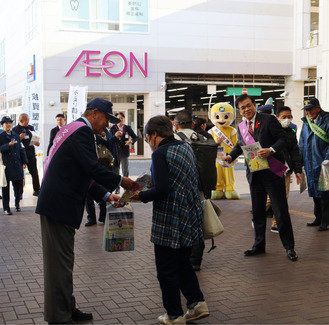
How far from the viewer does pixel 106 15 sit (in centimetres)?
2473

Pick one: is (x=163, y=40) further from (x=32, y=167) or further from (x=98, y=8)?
(x=32, y=167)

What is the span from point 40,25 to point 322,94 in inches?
624

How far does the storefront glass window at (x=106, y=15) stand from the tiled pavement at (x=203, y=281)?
17899 millimetres

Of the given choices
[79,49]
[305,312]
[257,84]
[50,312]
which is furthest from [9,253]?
[257,84]

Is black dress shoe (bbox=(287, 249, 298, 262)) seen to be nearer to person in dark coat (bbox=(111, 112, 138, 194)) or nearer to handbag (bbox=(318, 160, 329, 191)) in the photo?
handbag (bbox=(318, 160, 329, 191))

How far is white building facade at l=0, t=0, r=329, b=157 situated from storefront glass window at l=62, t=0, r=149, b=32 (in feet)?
0.16

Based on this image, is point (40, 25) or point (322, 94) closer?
point (322, 94)

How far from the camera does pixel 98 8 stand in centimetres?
2461

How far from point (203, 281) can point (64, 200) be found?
7.23 ft

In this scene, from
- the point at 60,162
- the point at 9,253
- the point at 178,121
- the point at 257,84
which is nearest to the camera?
the point at 60,162

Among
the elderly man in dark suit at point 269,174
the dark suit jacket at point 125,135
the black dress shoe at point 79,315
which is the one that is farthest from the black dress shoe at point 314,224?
the dark suit jacket at point 125,135

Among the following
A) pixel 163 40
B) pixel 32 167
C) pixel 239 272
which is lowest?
pixel 239 272

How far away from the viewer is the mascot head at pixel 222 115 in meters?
11.8

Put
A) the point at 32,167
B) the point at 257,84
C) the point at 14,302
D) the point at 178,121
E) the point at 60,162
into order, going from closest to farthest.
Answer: the point at 60,162 → the point at 14,302 → the point at 178,121 → the point at 32,167 → the point at 257,84
